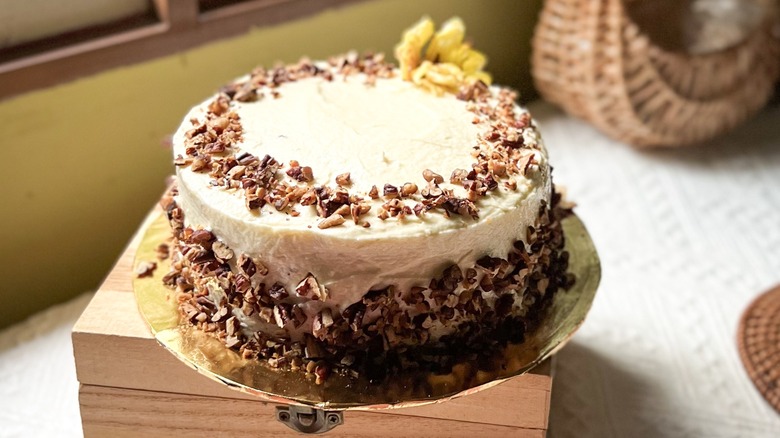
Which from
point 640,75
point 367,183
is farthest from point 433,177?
point 640,75

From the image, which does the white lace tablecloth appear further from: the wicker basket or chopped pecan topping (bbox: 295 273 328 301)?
chopped pecan topping (bbox: 295 273 328 301)

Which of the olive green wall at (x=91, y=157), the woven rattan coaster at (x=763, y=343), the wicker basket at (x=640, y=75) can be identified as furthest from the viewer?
the wicker basket at (x=640, y=75)

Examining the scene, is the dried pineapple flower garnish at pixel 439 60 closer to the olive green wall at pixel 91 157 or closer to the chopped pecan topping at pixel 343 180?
the chopped pecan topping at pixel 343 180

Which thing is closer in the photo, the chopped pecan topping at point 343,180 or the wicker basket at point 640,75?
the chopped pecan topping at point 343,180

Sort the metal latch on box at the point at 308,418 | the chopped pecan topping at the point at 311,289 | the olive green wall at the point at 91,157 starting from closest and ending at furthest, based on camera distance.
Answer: the chopped pecan topping at the point at 311,289 < the metal latch on box at the point at 308,418 < the olive green wall at the point at 91,157

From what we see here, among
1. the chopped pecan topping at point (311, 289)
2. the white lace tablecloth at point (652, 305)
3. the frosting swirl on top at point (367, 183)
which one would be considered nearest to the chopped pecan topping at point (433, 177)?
the frosting swirl on top at point (367, 183)

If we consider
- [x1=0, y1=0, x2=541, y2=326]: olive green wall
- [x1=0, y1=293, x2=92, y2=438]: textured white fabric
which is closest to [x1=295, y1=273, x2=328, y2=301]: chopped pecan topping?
[x1=0, y1=293, x2=92, y2=438]: textured white fabric

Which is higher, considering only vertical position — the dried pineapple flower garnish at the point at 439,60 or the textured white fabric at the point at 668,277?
the dried pineapple flower garnish at the point at 439,60
